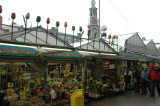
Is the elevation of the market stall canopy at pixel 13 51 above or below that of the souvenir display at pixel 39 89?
above

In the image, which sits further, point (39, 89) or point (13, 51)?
point (39, 89)

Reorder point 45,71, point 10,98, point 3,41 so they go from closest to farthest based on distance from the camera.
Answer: point 3,41 < point 10,98 < point 45,71

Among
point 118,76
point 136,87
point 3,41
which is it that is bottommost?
point 136,87

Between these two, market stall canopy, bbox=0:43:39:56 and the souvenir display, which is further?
market stall canopy, bbox=0:43:39:56

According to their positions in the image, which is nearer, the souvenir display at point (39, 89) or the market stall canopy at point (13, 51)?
the souvenir display at point (39, 89)

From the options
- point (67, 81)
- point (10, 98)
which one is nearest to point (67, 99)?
point (67, 81)

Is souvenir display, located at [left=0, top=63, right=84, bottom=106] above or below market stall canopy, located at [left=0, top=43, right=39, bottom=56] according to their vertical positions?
below

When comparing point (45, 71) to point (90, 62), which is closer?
point (90, 62)

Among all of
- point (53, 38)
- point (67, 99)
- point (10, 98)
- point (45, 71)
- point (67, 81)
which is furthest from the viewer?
point (45, 71)

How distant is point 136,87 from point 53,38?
776 centimetres

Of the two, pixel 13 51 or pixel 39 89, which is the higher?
pixel 13 51

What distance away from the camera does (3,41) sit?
4551 millimetres

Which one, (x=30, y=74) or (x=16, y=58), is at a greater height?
(x=16, y=58)

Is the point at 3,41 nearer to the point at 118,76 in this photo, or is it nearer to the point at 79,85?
the point at 79,85
